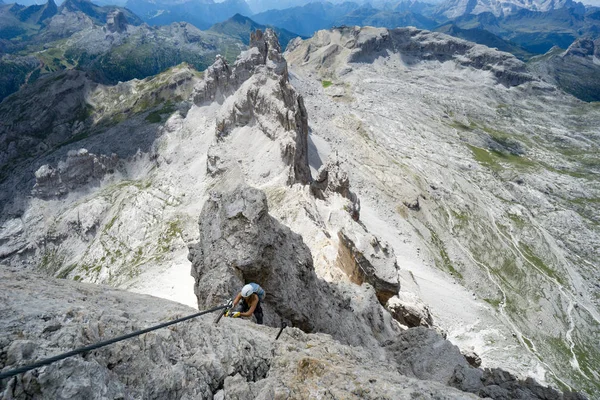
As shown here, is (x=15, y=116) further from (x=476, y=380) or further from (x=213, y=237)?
(x=476, y=380)

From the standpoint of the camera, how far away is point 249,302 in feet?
45.6

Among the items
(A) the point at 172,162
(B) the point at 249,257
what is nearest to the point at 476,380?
(B) the point at 249,257

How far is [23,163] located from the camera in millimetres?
93125

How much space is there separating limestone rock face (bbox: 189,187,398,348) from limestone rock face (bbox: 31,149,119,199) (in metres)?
72.1

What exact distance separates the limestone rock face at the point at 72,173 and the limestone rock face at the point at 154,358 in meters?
78.5

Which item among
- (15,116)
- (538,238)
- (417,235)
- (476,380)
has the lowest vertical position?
(538,238)

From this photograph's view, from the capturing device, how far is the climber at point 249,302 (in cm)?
1336

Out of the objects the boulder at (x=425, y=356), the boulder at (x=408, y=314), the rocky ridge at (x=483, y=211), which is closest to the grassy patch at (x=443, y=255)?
the rocky ridge at (x=483, y=211)

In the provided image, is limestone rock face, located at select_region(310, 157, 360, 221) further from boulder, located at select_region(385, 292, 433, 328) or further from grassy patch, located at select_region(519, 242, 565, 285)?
grassy patch, located at select_region(519, 242, 565, 285)

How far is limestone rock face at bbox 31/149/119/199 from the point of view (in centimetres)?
7569

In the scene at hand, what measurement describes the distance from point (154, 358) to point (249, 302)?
17.2ft

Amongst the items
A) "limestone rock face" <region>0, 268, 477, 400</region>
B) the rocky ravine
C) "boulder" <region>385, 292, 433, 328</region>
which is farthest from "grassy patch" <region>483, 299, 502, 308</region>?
"limestone rock face" <region>0, 268, 477, 400</region>

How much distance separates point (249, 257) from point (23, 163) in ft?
357

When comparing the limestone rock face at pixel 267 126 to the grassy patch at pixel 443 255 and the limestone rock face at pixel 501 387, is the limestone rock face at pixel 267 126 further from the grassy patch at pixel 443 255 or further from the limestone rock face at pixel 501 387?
the grassy patch at pixel 443 255
